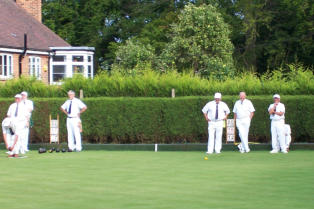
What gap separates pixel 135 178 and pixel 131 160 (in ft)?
14.0

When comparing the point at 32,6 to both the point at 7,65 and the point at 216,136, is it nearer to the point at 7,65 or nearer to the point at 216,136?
the point at 7,65

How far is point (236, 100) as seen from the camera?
69.9 feet

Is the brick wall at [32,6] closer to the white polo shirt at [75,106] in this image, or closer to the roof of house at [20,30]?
the roof of house at [20,30]

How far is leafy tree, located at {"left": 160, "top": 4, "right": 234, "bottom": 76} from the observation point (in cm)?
3459

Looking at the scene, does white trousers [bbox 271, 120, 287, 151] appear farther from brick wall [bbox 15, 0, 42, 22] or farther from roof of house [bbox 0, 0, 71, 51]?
brick wall [bbox 15, 0, 42, 22]

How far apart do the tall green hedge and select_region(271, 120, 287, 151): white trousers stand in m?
1.77

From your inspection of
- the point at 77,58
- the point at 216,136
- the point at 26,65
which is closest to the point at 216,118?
the point at 216,136

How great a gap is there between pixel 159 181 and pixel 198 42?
23522 millimetres

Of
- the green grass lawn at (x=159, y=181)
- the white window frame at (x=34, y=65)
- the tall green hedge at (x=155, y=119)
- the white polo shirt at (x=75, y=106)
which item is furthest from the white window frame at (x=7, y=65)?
the green grass lawn at (x=159, y=181)

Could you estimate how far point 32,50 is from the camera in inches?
1462

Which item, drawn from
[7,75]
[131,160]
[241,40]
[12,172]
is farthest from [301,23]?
[12,172]

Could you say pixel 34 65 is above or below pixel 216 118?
above

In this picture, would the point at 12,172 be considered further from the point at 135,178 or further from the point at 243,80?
the point at 243,80

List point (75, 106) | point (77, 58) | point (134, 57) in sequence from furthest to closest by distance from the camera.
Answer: point (77, 58) → point (134, 57) → point (75, 106)
